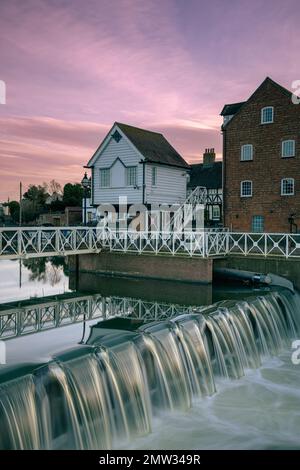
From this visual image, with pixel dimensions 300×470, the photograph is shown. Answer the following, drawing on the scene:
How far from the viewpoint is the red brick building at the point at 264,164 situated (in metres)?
27.0

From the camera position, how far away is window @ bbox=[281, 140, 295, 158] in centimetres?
2707

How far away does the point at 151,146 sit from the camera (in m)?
29.5

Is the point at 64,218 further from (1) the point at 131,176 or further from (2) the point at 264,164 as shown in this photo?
(2) the point at 264,164

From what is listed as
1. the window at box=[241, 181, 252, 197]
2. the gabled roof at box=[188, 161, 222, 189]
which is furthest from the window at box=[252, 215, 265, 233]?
the gabled roof at box=[188, 161, 222, 189]

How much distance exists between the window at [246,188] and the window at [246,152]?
1.56 m

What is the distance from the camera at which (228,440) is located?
8.26m

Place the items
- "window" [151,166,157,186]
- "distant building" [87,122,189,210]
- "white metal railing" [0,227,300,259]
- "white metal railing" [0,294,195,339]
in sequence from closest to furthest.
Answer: "white metal railing" [0,294,195,339], "white metal railing" [0,227,300,259], "distant building" [87,122,189,210], "window" [151,166,157,186]

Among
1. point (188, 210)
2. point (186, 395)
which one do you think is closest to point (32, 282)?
point (188, 210)

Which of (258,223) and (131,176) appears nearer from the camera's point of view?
(131,176)

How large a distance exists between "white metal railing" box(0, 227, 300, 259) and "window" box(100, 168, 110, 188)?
4644 mm

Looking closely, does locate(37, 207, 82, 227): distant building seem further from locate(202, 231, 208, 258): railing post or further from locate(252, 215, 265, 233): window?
locate(202, 231, 208, 258): railing post

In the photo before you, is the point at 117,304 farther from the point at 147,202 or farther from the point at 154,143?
the point at 154,143

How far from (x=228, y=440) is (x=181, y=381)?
1704 millimetres

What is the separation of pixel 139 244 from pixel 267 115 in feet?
40.6
